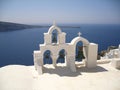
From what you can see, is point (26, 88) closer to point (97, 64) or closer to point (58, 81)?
point (58, 81)

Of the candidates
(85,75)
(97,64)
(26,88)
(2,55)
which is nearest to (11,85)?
(26,88)

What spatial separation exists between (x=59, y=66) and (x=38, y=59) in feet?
7.86

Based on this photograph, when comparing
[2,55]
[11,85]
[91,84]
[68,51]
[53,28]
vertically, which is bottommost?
[2,55]

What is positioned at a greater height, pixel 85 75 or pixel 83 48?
pixel 83 48

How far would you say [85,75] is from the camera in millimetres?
12578

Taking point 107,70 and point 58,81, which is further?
point 107,70

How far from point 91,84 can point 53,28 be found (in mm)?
6285

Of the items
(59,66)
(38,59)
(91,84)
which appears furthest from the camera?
(59,66)

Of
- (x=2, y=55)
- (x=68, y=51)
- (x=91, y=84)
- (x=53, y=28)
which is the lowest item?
(x=2, y=55)

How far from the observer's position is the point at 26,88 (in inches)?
355

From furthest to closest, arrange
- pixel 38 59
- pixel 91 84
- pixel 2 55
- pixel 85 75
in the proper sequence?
pixel 2 55
pixel 38 59
pixel 85 75
pixel 91 84

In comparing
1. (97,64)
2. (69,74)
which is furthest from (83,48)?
(69,74)

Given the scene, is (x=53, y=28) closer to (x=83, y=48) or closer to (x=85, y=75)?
(x=83, y=48)

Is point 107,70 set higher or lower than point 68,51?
lower
